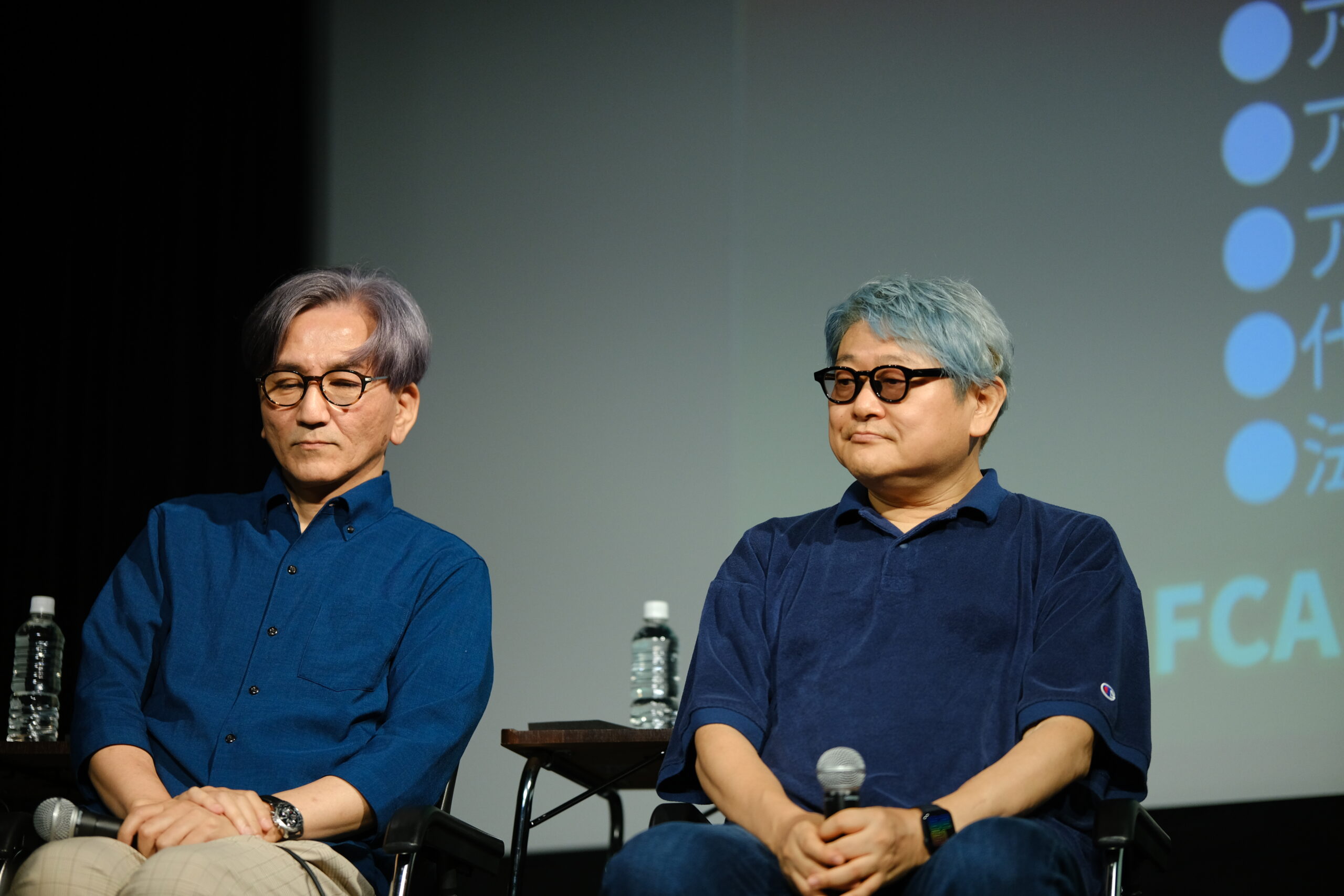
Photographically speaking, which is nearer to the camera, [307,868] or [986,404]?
[307,868]

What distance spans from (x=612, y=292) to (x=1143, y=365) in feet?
5.16

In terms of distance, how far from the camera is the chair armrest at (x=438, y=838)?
1.66 metres

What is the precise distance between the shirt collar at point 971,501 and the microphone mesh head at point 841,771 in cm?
61

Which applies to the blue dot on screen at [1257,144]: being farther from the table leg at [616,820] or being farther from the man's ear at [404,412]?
the table leg at [616,820]

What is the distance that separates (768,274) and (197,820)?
7.94 ft

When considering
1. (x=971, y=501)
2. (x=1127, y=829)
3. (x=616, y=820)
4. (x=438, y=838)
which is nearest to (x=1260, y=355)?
(x=971, y=501)

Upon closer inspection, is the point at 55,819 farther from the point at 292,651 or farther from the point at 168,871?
the point at 292,651

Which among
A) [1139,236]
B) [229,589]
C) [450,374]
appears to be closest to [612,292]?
[450,374]

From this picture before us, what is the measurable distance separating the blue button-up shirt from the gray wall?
1.58 metres

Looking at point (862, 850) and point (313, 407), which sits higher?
point (313, 407)

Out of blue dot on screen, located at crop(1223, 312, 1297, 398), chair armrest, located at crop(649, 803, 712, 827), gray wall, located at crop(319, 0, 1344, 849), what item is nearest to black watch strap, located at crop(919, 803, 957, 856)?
chair armrest, located at crop(649, 803, 712, 827)

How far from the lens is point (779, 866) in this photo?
1.67 meters

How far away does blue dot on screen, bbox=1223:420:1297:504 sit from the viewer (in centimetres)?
306

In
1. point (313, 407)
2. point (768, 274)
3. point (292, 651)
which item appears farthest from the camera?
point (768, 274)
